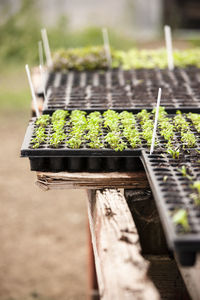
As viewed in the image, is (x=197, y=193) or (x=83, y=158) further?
(x=83, y=158)

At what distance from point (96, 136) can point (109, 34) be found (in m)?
7.37

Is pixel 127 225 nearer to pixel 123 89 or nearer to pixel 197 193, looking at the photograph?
pixel 197 193

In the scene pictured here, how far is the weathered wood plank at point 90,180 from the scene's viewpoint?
2.24m

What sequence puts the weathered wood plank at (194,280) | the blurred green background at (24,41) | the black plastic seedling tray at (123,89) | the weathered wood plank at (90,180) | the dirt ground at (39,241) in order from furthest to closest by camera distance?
the blurred green background at (24,41) < the dirt ground at (39,241) < the black plastic seedling tray at (123,89) < the weathered wood plank at (90,180) < the weathered wood plank at (194,280)

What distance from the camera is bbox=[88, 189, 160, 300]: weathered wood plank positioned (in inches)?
58.0

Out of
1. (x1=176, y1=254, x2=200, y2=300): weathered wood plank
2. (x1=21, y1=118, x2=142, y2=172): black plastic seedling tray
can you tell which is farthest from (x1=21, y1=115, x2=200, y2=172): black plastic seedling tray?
(x1=176, y1=254, x2=200, y2=300): weathered wood plank

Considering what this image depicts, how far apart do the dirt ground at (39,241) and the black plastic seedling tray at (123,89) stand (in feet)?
8.63

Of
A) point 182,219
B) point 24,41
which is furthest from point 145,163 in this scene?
point 24,41

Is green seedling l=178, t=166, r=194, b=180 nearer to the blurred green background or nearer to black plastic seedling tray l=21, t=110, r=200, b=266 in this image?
black plastic seedling tray l=21, t=110, r=200, b=266

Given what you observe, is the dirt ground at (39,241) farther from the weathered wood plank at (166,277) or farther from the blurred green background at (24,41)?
the weathered wood plank at (166,277)

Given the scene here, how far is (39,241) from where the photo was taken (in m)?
5.91

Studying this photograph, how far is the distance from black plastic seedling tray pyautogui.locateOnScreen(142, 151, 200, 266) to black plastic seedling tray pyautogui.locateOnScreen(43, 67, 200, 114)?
0.88 m

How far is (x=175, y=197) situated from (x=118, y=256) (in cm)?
35

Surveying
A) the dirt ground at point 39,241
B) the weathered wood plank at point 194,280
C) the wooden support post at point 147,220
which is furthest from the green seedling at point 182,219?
the dirt ground at point 39,241
